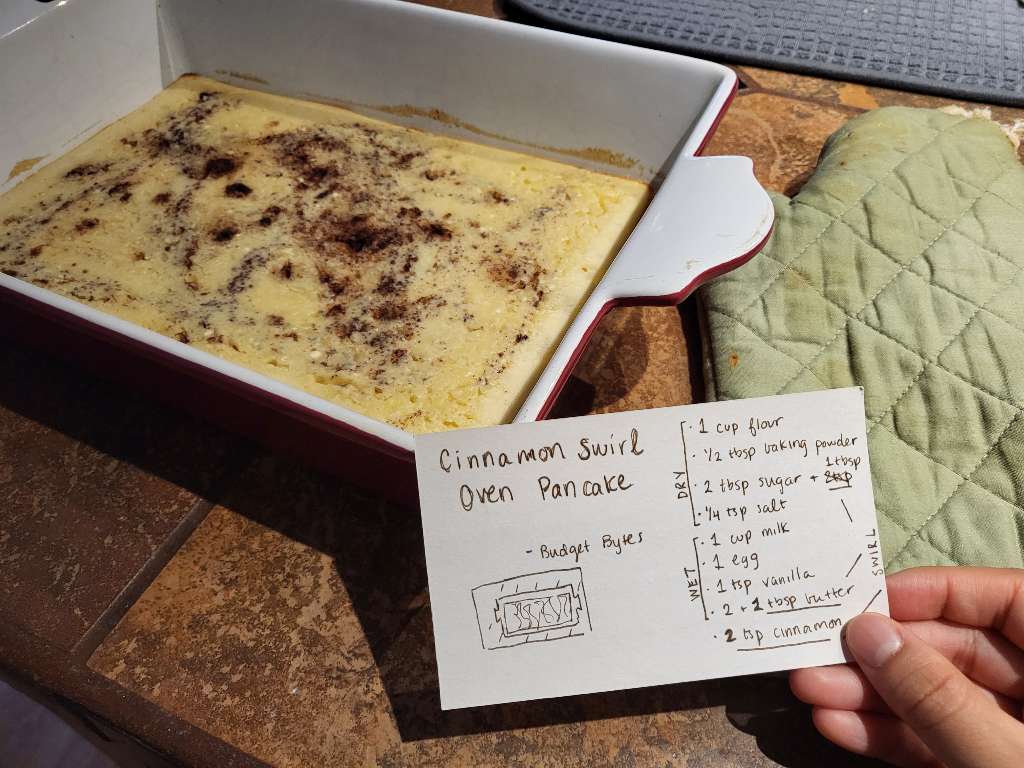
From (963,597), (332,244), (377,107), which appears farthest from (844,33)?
(963,597)

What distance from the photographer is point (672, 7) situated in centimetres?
127

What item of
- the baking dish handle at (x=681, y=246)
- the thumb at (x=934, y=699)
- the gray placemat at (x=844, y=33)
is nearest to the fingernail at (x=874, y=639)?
the thumb at (x=934, y=699)

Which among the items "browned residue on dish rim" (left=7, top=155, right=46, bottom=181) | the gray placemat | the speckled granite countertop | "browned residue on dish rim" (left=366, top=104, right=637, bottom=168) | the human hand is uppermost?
the gray placemat

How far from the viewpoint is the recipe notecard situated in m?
0.53

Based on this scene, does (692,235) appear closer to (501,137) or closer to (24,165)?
(501,137)

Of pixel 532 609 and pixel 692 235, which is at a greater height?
pixel 692 235

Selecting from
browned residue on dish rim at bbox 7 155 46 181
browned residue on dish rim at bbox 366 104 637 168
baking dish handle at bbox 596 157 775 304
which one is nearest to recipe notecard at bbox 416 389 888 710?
baking dish handle at bbox 596 157 775 304

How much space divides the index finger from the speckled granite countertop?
0.12 metres

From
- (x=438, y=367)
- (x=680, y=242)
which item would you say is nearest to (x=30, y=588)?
(x=438, y=367)

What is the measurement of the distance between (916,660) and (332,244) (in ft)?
2.25

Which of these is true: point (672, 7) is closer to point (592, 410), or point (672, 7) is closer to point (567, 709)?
point (592, 410)

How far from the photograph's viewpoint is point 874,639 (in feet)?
1.69

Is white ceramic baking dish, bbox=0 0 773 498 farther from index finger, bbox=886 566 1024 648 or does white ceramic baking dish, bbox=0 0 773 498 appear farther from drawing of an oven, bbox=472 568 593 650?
index finger, bbox=886 566 1024 648

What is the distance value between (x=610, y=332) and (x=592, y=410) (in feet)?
0.37
